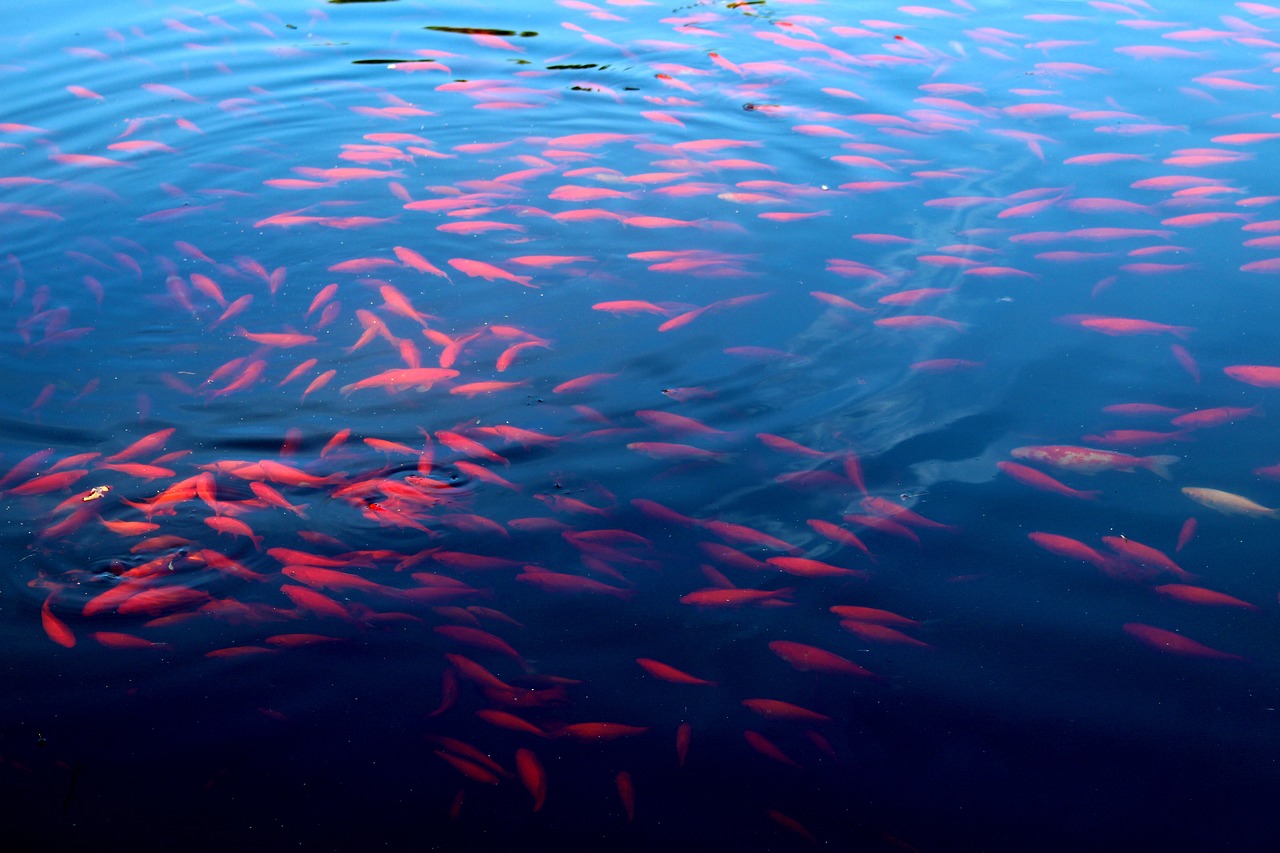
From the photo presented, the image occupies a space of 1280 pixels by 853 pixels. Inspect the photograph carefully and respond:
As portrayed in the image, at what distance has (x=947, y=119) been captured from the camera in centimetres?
638

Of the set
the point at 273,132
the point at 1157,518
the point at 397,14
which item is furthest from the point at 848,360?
the point at 397,14

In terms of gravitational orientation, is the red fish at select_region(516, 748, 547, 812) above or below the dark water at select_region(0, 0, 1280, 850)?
below

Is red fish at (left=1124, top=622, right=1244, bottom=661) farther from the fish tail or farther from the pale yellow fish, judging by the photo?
the fish tail

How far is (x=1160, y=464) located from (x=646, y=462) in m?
2.14

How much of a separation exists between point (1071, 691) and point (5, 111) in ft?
25.4

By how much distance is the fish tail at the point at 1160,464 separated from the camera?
3.79 meters

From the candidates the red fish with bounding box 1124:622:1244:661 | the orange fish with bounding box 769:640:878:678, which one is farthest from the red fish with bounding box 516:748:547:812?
the red fish with bounding box 1124:622:1244:661

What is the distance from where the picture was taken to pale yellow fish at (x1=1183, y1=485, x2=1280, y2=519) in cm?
361

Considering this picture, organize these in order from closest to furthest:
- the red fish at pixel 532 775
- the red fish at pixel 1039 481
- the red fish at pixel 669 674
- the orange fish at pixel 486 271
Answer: the red fish at pixel 532 775
the red fish at pixel 669 674
the red fish at pixel 1039 481
the orange fish at pixel 486 271

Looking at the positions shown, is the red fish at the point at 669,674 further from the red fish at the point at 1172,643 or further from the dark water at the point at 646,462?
the red fish at the point at 1172,643

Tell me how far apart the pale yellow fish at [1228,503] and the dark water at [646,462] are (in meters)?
0.02

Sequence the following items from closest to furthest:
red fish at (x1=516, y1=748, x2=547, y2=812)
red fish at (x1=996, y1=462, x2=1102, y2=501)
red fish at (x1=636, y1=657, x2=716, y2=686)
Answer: red fish at (x1=516, y1=748, x2=547, y2=812) < red fish at (x1=636, y1=657, x2=716, y2=686) < red fish at (x1=996, y1=462, x2=1102, y2=501)

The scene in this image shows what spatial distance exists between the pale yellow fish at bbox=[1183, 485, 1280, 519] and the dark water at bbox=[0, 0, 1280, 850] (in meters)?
0.02

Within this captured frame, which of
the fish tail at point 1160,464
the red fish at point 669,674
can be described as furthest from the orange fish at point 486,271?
the fish tail at point 1160,464
